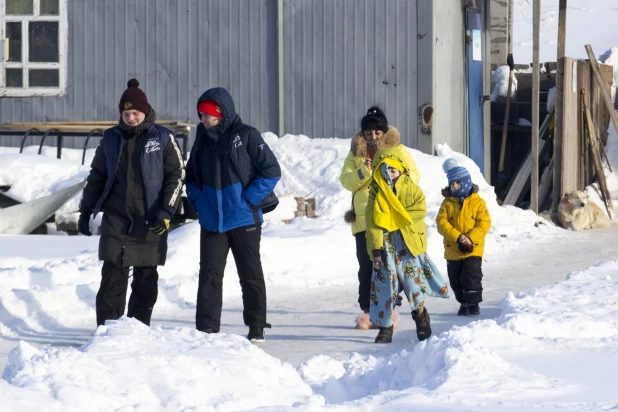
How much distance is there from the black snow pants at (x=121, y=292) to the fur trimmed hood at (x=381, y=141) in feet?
5.45

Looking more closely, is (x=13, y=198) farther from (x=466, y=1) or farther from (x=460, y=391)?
(x=460, y=391)

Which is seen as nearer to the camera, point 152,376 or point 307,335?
point 152,376

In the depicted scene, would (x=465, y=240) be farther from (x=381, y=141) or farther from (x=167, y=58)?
(x=167, y=58)

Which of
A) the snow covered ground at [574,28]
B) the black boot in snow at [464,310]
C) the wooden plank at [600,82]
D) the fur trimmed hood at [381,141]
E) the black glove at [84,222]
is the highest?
the snow covered ground at [574,28]

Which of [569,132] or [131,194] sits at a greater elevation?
[569,132]

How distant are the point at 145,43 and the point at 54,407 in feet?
39.6

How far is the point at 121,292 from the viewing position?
23.6 feet

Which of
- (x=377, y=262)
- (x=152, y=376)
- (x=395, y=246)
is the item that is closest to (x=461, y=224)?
(x=395, y=246)

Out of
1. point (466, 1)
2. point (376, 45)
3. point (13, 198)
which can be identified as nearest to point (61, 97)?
point (13, 198)

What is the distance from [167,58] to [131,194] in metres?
9.25

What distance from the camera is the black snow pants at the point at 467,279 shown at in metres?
8.50

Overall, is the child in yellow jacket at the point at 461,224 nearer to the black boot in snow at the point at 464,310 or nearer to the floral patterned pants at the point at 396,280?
the black boot in snow at the point at 464,310

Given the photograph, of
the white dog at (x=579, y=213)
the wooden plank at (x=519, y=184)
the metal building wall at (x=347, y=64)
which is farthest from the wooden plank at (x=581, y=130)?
the metal building wall at (x=347, y=64)

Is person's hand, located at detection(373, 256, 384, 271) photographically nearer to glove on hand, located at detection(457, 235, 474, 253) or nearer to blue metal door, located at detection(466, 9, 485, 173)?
glove on hand, located at detection(457, 235, 474, 253)
